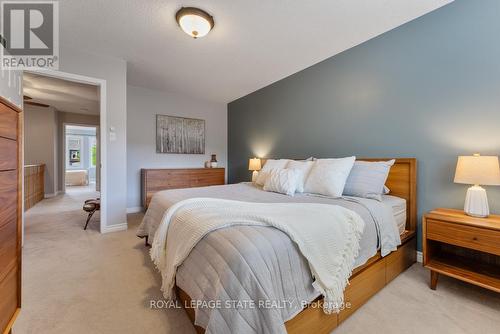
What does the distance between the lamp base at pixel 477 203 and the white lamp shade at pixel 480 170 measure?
0.12 metres

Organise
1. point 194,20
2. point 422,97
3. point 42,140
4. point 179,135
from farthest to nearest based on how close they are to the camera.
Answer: point 42,140
point 179,135
point 422,97
point 194,20

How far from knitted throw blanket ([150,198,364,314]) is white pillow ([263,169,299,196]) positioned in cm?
82

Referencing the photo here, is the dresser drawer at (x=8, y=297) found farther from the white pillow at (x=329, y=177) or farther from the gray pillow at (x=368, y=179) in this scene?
the gray pillow at (x=368, y=179)

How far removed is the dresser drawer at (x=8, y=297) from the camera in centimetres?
94

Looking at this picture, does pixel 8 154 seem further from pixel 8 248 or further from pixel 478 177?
pixel 478 177

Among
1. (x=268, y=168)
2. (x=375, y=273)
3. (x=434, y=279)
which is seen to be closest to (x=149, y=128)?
(x=268, y=168)

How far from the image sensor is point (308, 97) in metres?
3.37

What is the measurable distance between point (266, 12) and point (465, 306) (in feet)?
9.69

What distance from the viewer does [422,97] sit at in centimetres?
222

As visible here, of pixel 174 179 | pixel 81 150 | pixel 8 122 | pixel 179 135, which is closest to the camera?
pixel 8 122

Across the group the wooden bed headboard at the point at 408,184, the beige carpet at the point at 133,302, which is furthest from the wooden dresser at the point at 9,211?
the wooden bed headboard at the point at 408,184

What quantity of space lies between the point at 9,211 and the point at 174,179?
10.8ft

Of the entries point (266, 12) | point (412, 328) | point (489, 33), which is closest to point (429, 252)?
point (412, 328)

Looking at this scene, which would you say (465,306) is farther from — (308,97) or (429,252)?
(308,97)
